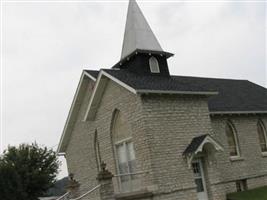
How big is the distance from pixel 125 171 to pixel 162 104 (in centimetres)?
409

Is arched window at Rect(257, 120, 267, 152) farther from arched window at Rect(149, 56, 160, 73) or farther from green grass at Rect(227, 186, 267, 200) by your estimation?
arched window at Rect(149, 56, 160, 73)

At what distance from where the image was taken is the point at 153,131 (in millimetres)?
20891

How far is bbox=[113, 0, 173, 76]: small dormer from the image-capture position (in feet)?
80.8

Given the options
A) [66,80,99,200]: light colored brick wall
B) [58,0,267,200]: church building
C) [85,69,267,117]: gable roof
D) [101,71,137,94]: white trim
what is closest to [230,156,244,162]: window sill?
[58,0,267,200]: church building

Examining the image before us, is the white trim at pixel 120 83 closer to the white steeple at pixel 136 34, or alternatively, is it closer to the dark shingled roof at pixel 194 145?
the white steeple at pixel 136 34

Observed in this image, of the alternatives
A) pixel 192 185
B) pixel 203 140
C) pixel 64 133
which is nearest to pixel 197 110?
pixel 203 140

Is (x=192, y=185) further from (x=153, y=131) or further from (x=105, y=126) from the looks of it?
(x=105, y=126)

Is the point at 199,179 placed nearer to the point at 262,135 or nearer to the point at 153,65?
the point at 153,65

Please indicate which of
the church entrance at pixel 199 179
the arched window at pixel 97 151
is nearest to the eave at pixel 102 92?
the arched window at pixel 97 151

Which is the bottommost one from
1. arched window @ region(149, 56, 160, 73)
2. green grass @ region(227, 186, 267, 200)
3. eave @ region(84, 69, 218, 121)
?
green grass @ region(227, 186, 267, 200)

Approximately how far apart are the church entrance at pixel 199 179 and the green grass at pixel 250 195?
1571 mm

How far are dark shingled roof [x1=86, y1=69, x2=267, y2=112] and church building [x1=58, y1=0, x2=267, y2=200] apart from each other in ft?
0.27

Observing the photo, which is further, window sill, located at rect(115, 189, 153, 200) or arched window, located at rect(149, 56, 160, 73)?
arched window, located at rect(149, 56, 160, 73)


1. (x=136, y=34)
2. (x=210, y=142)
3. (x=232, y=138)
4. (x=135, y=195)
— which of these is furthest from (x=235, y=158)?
(x=136, y=34)
